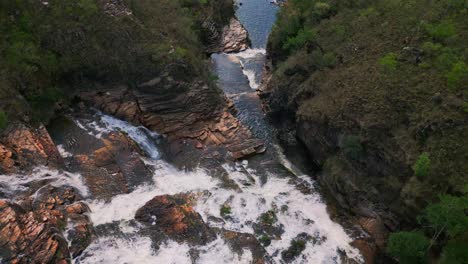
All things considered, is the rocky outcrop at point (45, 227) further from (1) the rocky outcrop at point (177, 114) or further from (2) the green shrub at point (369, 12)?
(2) the green shrub at point (369, 12)

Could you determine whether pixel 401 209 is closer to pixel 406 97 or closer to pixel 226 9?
pixel 406 97

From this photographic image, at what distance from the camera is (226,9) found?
2474 inches

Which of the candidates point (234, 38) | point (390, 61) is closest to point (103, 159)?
point (390, 61)

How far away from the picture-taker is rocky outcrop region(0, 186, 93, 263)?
22853mm

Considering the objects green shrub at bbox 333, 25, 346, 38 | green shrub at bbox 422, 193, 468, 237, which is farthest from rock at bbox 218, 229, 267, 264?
green shrub at bbox 333, 25, 346, 38

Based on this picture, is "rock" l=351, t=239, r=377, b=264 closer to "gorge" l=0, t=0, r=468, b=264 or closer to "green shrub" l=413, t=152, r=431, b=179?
"gorge" l=0, t=0, r=468, b=264

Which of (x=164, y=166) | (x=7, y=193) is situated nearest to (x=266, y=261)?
(x=164, y=166)

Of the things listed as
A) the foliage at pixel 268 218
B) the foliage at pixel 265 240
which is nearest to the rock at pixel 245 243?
the foliage at pixel 265 240

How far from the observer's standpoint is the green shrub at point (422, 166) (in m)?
26.2

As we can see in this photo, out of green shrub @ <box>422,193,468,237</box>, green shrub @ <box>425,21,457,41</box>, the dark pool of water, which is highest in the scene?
green shrub @ <box>425,21,457,41</box>

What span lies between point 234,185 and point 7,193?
16.3m

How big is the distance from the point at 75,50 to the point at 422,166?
1261 inches

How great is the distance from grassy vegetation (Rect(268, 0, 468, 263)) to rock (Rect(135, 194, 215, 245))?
11532 millimetres

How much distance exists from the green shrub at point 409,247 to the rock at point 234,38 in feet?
129
